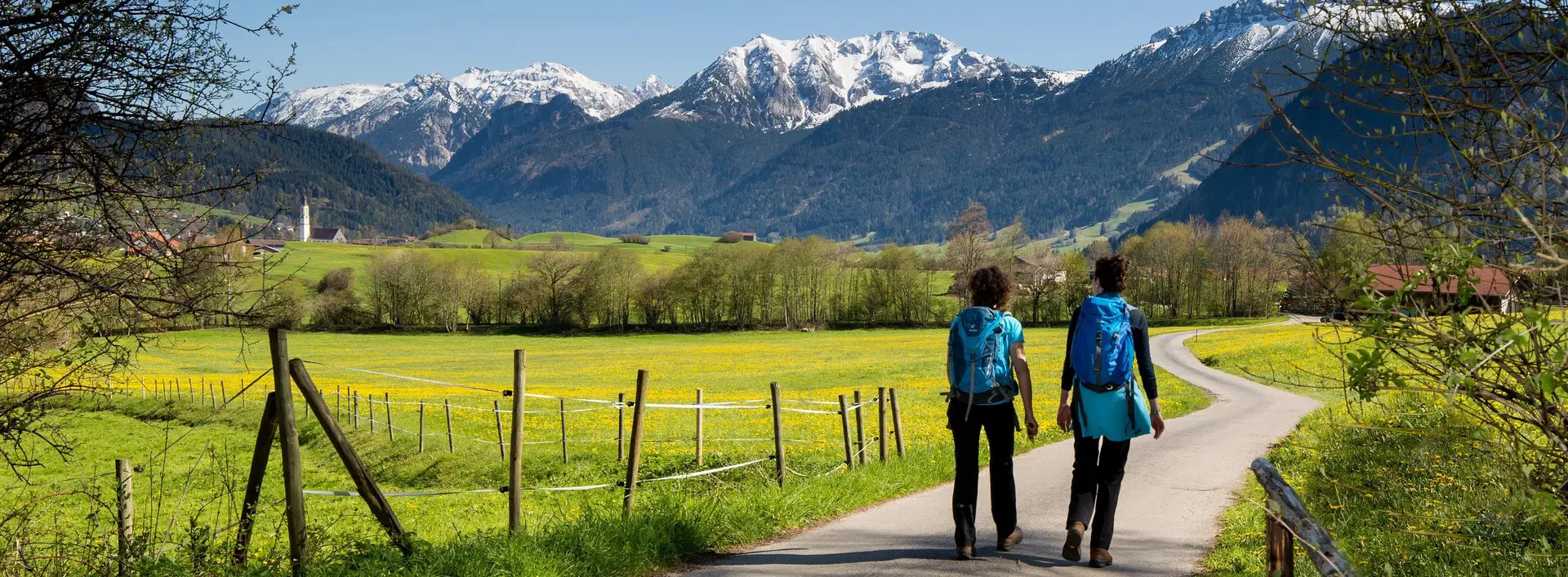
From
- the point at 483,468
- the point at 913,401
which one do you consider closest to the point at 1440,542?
the point at 483,468

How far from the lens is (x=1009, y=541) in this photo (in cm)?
795

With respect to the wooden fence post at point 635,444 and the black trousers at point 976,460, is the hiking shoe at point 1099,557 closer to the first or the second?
the black trousers at point 976,460

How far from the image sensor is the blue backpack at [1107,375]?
7.38 metres

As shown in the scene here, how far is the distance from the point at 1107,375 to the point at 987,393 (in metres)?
0.89

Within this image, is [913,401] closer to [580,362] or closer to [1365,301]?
[1365,301]

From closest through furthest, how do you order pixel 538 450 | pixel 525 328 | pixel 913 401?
pixel 538 450, pixel 913 401, pixel 525 328

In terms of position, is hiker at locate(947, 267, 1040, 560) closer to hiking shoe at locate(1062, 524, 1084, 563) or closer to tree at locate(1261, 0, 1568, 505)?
hiking shoe at locate(1062, 524, 1084, 563)

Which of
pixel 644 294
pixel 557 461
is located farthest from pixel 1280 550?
pixel 644 294

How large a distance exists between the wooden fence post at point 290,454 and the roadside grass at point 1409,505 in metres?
6.11

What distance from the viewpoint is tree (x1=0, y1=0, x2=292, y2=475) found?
6.69 m

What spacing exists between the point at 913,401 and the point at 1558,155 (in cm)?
2702

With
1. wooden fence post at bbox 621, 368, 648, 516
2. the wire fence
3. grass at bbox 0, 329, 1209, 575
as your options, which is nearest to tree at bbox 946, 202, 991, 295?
grass at bbox 0, 329, 1209, 575

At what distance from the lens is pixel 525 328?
9881 centimetres

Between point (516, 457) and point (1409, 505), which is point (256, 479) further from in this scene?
point (1409, 505)
